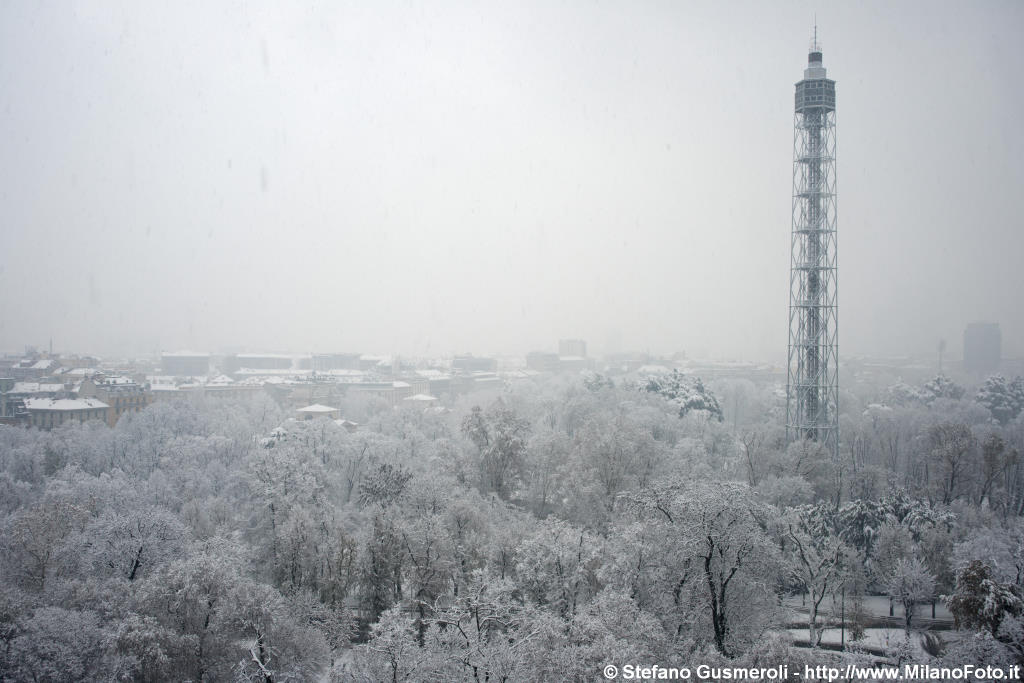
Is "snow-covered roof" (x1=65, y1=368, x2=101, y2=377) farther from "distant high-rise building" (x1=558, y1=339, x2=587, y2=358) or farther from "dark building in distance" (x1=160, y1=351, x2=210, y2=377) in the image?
"distant high-rise building" (x1=558, y1=339, x2=587, y2=358)

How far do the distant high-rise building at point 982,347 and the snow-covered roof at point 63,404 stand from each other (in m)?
76.9

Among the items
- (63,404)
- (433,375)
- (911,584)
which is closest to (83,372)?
(63,404)

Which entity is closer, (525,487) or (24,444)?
(525,487)

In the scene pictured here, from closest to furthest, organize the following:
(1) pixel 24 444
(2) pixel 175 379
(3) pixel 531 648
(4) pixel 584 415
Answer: (3) pixel 531 648 → (1) pixel 24 444 → (4) pixel 584 415 → (2) pixel 175 379

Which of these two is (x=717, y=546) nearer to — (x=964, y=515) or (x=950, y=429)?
(x=964, y=515)

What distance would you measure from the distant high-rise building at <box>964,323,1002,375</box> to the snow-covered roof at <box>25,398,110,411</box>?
76.9m

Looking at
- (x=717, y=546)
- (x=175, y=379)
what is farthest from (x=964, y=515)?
(x=175, y=379)

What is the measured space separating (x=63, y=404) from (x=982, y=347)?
8130cm

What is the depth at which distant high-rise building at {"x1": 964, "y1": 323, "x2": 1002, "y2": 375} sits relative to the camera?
2422 inches

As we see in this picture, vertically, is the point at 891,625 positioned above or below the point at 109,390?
below

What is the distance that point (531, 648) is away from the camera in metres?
12.5

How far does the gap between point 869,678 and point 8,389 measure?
5643 cm

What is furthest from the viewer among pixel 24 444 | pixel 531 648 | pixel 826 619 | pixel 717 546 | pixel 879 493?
pixel 24 444

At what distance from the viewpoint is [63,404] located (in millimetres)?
49219
